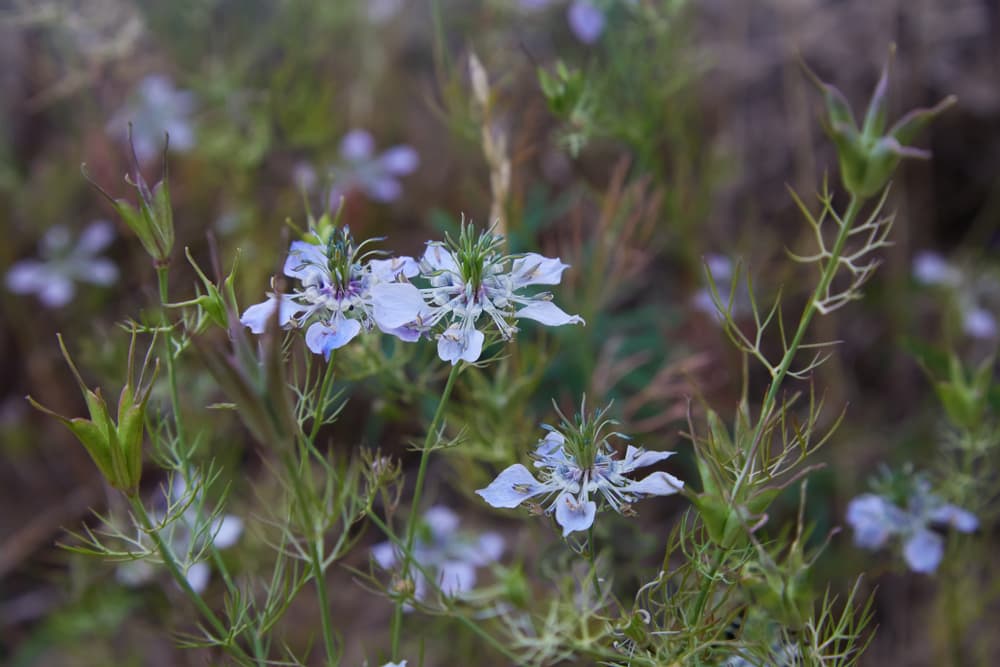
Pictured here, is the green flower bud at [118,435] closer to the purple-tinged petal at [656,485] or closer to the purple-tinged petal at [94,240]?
the purple-tinged petal at [656,485]

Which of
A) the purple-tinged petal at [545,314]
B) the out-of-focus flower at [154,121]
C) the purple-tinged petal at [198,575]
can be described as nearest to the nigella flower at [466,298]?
the purple-tinged petal at [545,314]

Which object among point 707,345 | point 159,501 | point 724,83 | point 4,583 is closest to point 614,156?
point 724,83

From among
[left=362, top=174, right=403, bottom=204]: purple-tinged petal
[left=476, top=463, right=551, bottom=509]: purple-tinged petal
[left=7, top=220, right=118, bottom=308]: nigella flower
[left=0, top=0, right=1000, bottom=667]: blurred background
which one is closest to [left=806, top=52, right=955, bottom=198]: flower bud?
[left=476, top=463, right=551, bottom=509]: purple-tinged petal

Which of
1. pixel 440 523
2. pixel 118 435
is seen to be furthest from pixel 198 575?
pixel 118 435

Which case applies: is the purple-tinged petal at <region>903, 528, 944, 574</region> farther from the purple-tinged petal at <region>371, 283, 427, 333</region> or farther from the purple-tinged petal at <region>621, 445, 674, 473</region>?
the purple-tinged petal at <region>371, 283, 427, 333</region>

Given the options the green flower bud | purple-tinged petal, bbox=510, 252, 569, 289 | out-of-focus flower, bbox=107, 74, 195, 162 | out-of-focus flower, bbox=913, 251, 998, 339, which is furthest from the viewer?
out-of-focus flower, bbox=107, 74, 195, 162

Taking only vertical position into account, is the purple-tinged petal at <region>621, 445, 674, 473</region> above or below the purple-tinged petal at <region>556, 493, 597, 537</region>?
above

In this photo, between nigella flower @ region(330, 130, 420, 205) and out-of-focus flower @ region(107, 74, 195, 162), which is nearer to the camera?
nigella flower @ region(330, 130, 420, 205)
